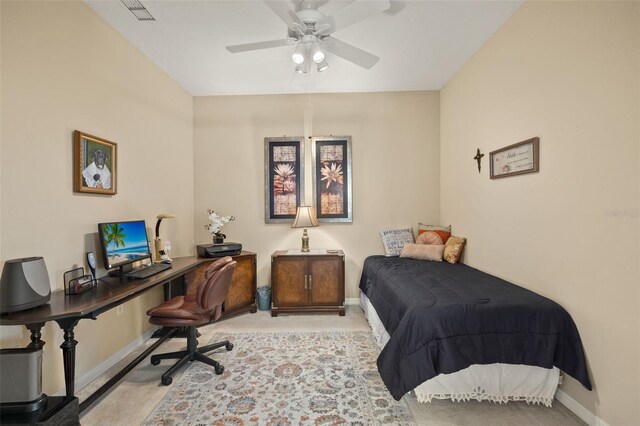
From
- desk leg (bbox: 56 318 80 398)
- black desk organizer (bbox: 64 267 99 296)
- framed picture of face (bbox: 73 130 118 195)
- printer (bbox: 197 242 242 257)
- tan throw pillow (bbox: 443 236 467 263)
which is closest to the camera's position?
desk leg (bbox: 56 318 80 398)

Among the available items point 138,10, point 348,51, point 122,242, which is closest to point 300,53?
point 348,51

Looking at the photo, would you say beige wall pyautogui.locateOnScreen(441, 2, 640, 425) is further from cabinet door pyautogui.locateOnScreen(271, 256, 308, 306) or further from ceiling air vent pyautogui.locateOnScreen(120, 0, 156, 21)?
ceiling air vent pyautogui.locateOnScreen(120, 0, 156, 21)

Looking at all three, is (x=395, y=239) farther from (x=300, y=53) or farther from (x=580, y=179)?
(x=300, y=53)

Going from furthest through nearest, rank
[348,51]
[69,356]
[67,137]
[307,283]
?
[307,283] < [348,51] < [67,137] < [69,356]

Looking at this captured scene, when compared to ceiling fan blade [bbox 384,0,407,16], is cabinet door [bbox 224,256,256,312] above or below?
below

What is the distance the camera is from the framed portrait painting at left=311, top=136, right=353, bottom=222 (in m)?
3.99

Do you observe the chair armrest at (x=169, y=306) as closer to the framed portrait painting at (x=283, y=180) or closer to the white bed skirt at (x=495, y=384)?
the framed portrait painting at (x=283, y=180)

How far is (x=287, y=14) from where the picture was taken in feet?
6.45

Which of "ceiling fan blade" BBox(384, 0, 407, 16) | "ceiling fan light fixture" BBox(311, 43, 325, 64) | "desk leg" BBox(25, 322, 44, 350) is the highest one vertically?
"ceiling fan blade" BBox(384, 0, 407, 16)

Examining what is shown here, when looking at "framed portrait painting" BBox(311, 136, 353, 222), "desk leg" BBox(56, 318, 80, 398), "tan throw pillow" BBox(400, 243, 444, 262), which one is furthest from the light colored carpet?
"framed portrait painting" BBox(311, 136, 353, 222)

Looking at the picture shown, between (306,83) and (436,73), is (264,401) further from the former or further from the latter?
(436,73)

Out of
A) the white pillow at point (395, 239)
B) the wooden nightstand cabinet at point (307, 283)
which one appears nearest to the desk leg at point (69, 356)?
the wooden nightstand cabinet at point (307, 283)

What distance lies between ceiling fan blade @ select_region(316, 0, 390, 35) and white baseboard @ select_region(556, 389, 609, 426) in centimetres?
296

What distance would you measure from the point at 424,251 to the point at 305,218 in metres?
1.56
